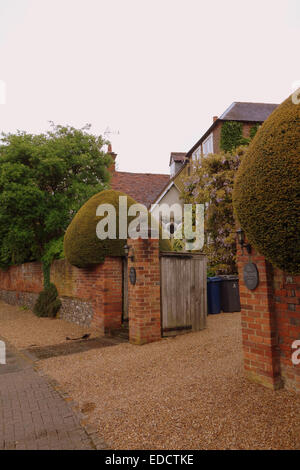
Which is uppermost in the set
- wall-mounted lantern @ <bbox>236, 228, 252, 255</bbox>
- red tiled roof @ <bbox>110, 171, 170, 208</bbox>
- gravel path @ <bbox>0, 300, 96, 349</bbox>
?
red tiled roof @ <bbox>110, 171, 170, 208</bbox>

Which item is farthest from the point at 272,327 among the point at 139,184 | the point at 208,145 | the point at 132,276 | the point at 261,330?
the point at 139,184

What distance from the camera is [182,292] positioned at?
24.2ft

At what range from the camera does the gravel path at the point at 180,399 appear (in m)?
2.86

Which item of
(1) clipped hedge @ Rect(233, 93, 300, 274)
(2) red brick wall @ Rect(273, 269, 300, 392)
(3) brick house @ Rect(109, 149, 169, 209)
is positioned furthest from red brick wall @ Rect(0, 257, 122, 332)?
(3) brick house @ Rect(109, 149, 169, 209)

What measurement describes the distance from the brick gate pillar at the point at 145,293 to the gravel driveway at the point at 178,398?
421 millimetres

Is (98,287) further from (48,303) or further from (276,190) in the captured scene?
(276,190)

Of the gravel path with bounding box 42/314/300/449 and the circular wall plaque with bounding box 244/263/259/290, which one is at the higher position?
the circular wall plaque with bounding box 244/263/259/290

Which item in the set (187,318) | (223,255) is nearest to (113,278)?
(187,318)

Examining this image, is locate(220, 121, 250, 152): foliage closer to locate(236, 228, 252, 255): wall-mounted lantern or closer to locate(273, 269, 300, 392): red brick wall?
locate(236, 228, 252, 255): wall-mounted lantern

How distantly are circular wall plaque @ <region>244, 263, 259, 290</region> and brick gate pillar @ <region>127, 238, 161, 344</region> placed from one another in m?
3.07

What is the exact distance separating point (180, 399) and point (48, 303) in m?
8.52

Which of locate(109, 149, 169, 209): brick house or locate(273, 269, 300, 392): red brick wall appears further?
locate(109, 149, 169, 209): brick house

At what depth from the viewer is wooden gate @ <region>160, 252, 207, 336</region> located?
709cm

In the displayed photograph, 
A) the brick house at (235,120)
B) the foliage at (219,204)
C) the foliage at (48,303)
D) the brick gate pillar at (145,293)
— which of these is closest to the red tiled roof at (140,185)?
the brick house at (235,120)
